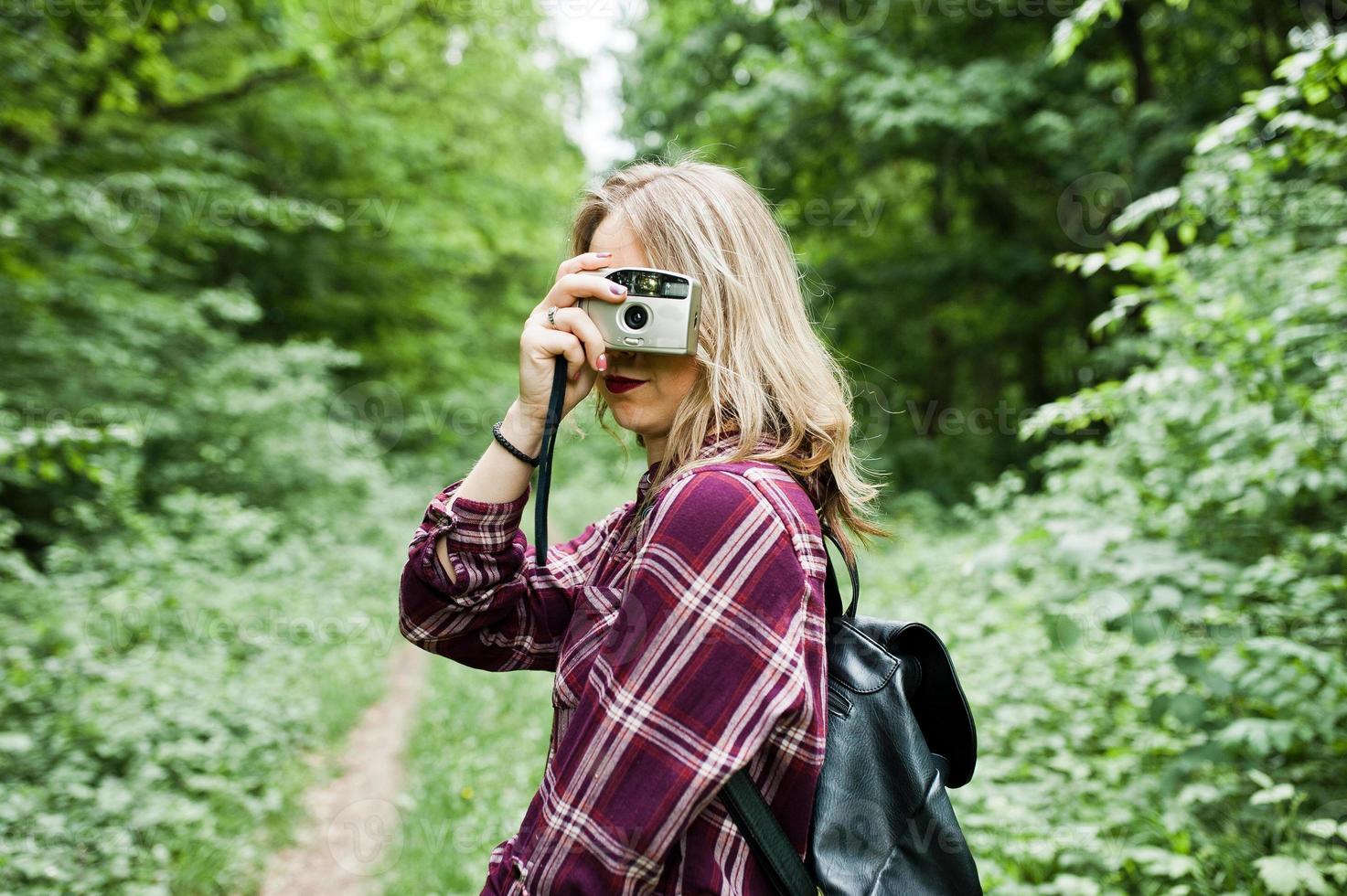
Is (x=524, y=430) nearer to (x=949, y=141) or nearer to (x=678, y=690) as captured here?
(x=678, y=690)

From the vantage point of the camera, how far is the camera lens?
1160 millimetres

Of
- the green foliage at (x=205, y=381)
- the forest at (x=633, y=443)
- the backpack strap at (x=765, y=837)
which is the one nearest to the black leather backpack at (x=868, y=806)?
the backpack strap at (x=765, y=837)

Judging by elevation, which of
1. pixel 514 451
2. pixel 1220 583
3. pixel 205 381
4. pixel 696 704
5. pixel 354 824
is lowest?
pixel 354 824

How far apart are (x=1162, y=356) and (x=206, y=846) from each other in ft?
17.6

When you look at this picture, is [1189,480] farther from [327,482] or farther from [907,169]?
[907,169]

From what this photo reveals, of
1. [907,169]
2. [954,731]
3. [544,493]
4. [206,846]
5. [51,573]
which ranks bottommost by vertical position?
[206,846]

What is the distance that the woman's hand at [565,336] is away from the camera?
1196 mm

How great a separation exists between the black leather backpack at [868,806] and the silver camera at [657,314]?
0.37m

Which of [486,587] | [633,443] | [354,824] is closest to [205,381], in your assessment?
[354,824]

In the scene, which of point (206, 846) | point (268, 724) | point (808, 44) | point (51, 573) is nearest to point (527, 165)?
point (808, 44)

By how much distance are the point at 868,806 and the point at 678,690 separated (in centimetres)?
32

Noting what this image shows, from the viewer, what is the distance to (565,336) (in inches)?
47.5

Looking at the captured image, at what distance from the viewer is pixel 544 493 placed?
1.29 metres

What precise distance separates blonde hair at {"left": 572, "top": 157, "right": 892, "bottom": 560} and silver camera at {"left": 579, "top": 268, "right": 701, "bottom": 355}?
0.05 m
